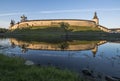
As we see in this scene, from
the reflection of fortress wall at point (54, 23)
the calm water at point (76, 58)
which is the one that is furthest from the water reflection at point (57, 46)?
the reflection of fortress wall at point (54, 23)

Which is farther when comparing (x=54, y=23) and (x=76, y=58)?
(x=54, y=23)

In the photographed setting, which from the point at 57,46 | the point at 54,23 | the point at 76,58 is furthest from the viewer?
the point at 54,23

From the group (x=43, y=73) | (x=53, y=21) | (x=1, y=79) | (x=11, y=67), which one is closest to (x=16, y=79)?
(x=1, y=79)

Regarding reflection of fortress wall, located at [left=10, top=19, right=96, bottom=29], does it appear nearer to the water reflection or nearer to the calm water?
the water reflection

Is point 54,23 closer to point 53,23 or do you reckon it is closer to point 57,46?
point 53,23

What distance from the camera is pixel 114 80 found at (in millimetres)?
15578

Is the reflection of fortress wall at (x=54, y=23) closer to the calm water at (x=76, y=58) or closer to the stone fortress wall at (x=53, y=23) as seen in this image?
the stone fortress wall at (x=53, y=23)

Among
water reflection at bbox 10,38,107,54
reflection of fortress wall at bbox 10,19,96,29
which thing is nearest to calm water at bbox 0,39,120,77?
water reflection at bbox 10,38,107,54

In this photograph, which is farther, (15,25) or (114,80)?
(15,25)

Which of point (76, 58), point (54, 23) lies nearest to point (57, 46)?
point (76, 58)

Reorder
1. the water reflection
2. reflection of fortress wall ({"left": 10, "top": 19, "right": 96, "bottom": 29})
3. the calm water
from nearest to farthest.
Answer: the calm water < the water reflection < reflection of fortress wall ({"left": 10, "top": 19, "right": 96, "bottom": 29})

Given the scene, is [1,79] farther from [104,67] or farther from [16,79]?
[104,67]

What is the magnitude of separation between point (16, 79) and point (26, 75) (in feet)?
3.74

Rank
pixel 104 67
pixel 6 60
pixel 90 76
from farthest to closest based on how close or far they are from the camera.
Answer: pixel 104 67 → pixel 6 60 → pixel 90 76
